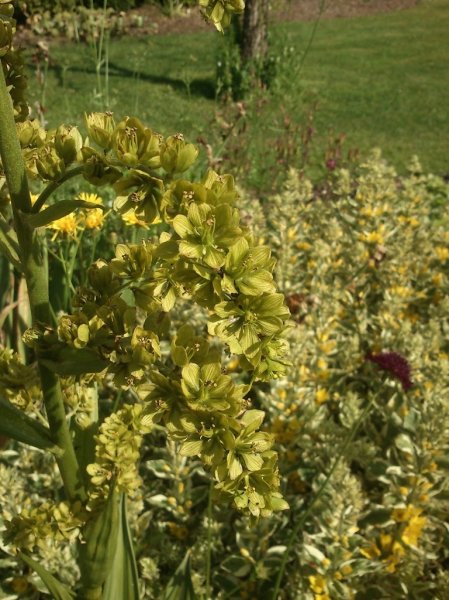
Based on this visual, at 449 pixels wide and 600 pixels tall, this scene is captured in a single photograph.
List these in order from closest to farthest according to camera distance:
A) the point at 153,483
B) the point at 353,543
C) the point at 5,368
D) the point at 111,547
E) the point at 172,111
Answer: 1. the point at 5,368
2. the point at 111,547
3. the point at 353,543
4. the point at 153,483
5. the point at 172,111

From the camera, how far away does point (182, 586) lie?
5.73ft

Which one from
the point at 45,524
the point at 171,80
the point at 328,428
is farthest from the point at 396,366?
the point at 171,80

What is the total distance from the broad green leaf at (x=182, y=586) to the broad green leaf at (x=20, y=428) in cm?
71

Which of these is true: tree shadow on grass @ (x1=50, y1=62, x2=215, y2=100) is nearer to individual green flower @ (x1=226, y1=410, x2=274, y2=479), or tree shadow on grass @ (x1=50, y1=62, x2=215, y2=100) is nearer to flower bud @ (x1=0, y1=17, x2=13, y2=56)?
flower bud @ (x1=0, y1=17, x2=13, y2=56)

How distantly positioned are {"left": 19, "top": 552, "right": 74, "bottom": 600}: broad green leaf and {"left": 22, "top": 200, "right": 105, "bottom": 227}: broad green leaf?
679mm

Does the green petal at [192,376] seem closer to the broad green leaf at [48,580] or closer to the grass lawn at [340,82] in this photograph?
the broad green leaf at [48,580]

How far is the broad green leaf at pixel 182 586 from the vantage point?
1.72 meters

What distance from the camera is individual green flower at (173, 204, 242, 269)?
2.88 ft

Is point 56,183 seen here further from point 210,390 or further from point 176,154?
point 210,390

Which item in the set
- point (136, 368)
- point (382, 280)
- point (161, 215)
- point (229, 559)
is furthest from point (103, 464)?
point (382, 280)

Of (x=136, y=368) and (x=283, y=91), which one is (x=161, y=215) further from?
(x=283, y=91)

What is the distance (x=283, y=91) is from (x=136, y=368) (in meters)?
8.60

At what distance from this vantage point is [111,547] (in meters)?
1.35

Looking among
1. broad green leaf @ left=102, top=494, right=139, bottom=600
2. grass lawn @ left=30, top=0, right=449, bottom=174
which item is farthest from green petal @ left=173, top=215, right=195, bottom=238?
grass lawn @ left=30, top=0, right=449, bottom=174
